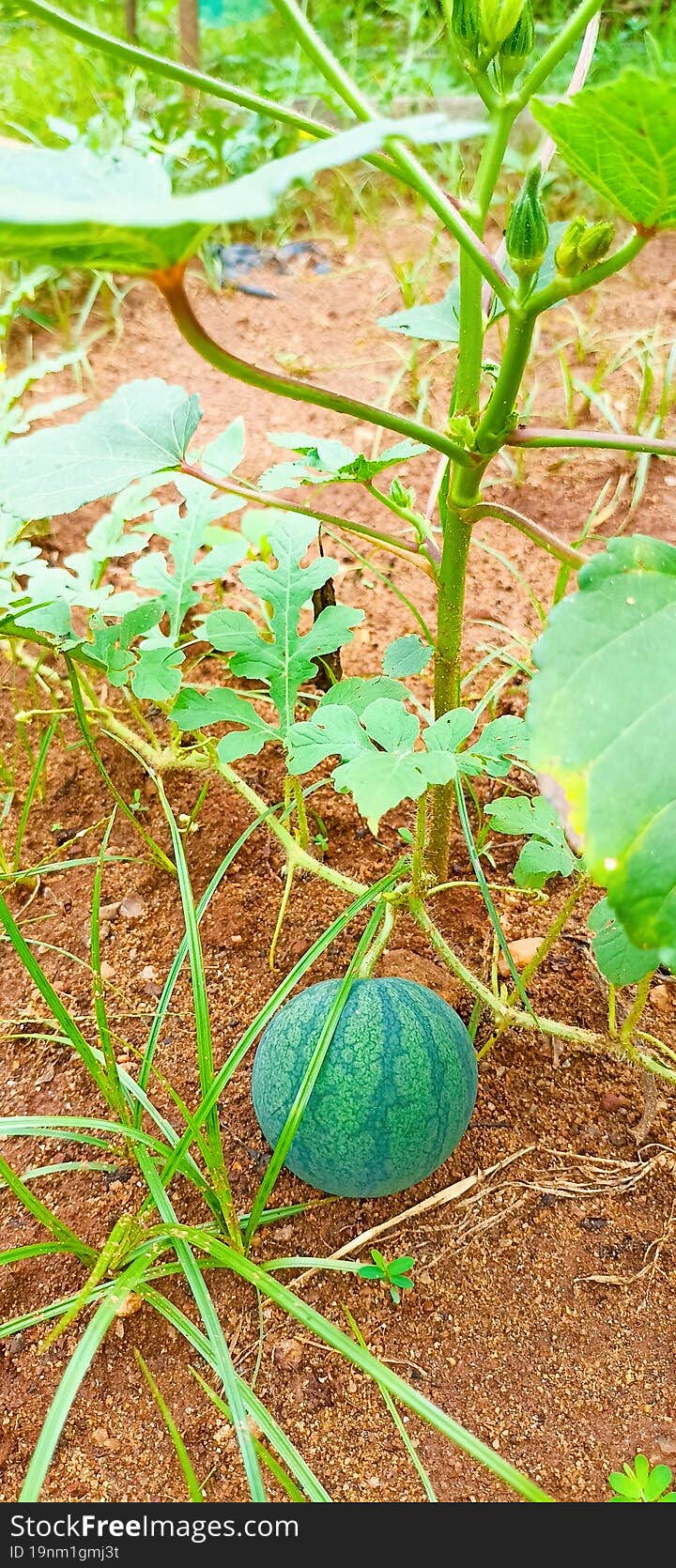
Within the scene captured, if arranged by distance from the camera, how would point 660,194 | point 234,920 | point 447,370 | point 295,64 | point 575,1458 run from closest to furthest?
1. point 660,194
2. point 575,1458
3. point 234,920
4. point 447,370
5. point 295,64

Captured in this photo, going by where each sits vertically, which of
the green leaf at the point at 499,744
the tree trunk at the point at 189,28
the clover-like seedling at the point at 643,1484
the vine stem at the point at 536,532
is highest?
the tree trunk at the point at 189,28

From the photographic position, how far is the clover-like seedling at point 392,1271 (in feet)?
3.93

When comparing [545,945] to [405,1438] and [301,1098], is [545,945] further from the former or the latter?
[405,1438]

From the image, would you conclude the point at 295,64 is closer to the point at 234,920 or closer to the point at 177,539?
the point at 177,539

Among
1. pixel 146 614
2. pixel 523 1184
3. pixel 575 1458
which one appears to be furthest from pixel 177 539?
pixel 575 1458

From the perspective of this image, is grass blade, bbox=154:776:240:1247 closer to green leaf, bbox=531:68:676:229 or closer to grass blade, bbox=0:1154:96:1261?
grass blade, bbox=0:1154:96:1261

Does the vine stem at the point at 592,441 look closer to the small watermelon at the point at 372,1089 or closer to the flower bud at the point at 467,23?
the flower bud at the point at 467,23

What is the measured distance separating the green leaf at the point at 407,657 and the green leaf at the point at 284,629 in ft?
0.19

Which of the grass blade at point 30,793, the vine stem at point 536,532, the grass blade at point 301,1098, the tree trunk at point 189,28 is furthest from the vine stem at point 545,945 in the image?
the tree trunk at point 189,28

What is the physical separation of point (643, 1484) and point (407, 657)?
3.08 ft

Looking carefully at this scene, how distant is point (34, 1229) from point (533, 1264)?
0.62 metres

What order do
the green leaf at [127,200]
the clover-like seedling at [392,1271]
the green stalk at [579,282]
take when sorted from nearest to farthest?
the green leaf at [127,200] < the green stalk at [579,282] < the clover-like seedling at [392,1271]

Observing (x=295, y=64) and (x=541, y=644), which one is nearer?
(x=541, y=644)

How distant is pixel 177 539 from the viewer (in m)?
1.44
